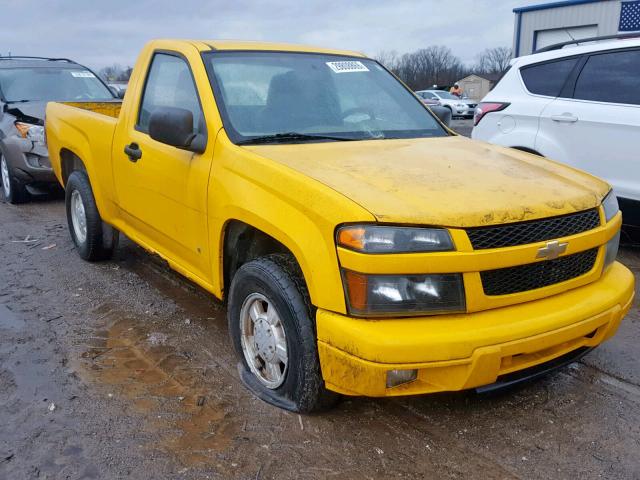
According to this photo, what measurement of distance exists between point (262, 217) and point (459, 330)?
1034 mm

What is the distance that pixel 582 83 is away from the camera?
222 inches

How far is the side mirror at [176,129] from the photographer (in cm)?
331

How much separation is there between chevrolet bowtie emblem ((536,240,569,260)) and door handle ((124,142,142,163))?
261 cm

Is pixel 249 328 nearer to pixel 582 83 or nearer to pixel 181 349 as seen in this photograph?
pixel 181 349

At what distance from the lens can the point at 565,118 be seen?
5578 mm

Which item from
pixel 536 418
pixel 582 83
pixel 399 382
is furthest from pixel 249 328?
pixel 582 83

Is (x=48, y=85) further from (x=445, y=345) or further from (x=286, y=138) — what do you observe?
(x=445, y=345)

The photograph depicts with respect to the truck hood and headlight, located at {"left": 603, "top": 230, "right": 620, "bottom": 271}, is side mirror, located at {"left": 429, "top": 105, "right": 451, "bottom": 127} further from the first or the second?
headlight, located at {"left": 603, "top": 230, "right": 620, "bottom": 271}

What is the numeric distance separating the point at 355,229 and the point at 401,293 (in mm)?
318

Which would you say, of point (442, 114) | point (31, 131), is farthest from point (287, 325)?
point (31, 131)

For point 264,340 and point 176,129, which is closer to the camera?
point 264,340

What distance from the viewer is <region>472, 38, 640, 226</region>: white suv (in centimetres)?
521

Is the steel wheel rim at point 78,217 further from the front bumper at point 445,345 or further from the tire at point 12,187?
the front bumper at point 445,345

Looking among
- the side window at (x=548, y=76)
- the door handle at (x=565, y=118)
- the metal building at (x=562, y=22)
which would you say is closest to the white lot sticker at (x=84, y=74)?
the side window at (x=548, y=76)
